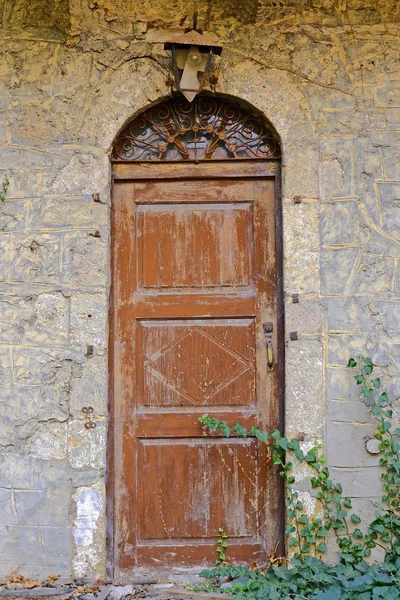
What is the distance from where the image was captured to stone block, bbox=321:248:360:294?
12.3 ft

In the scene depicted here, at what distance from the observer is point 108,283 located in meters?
3.86

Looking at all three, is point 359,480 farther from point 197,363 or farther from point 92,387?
point 92,387

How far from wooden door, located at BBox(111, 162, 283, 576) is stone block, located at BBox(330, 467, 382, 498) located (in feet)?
1.35

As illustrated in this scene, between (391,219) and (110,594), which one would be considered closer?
(110,594)

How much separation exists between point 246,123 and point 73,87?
1.08 metres

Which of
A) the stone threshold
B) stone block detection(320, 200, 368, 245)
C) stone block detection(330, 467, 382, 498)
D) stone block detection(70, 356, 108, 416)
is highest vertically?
stone block detection(320, 200, 368, 245)

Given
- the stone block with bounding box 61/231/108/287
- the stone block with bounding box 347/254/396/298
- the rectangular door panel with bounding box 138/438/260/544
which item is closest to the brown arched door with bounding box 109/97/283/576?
the rectangular door panel with bounding box 138/438/260/544

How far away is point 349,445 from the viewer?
3654mm

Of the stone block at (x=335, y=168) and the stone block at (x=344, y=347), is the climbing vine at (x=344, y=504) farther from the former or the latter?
the stone block at (x=335, y=168)

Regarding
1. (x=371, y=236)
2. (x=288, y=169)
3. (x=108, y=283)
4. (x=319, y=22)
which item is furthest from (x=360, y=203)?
(x=108, y=283)

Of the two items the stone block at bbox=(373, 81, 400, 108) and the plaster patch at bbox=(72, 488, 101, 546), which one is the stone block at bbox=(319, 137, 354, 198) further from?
the plaster patch at bbox=(72, 488, 101, 546)

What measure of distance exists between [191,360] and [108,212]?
3.36ft

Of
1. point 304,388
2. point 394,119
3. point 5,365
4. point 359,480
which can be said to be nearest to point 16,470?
point 5,365

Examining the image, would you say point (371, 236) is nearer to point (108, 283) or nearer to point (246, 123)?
point (246, 123)
